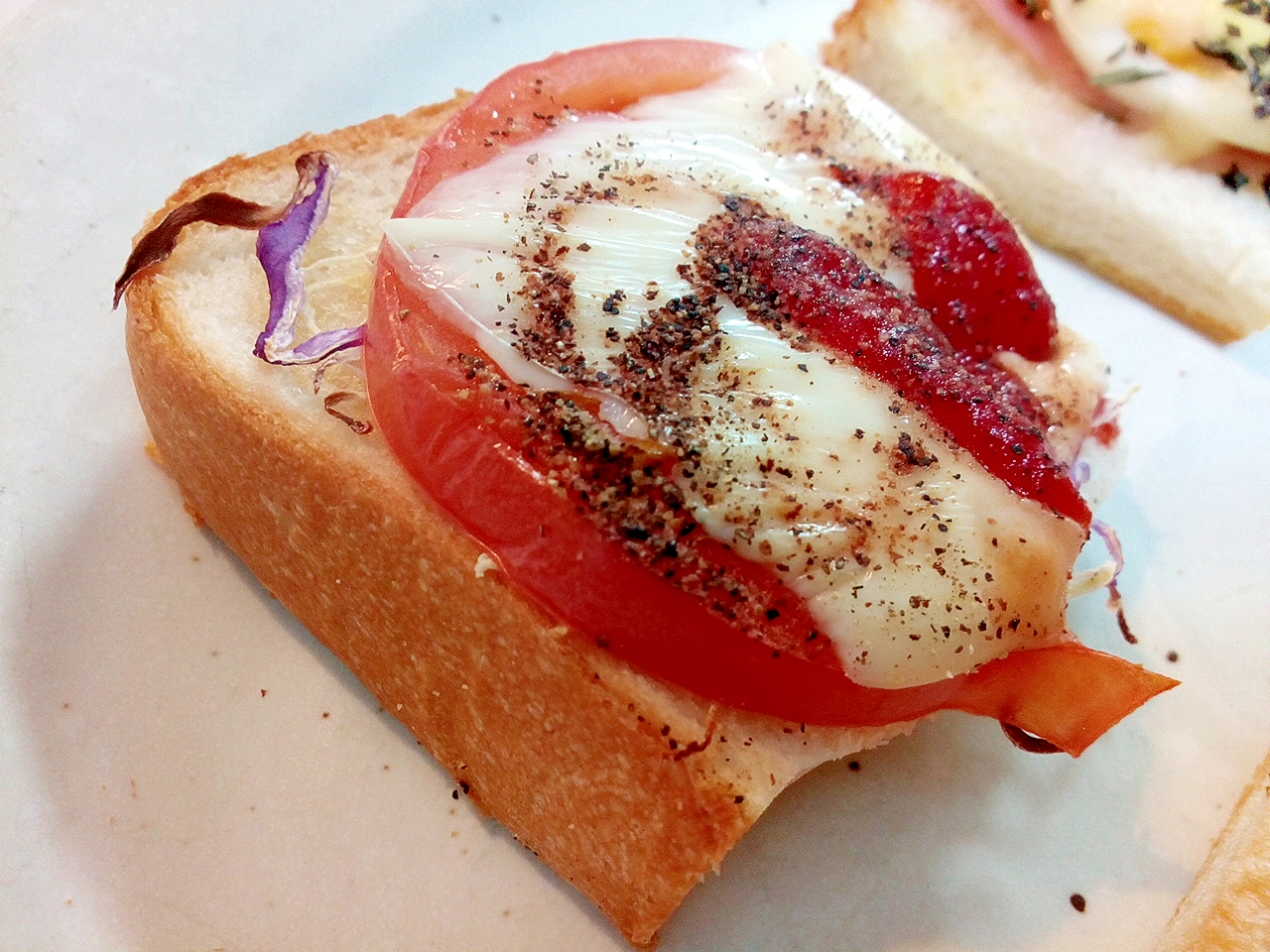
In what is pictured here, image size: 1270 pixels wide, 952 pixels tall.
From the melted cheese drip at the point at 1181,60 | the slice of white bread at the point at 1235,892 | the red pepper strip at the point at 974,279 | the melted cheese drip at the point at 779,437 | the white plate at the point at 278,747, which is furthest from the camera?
the melted cheese drip at the point at 1181,60

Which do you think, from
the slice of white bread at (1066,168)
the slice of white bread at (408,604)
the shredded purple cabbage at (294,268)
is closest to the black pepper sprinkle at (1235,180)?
the slice of white bread at (1066,168)

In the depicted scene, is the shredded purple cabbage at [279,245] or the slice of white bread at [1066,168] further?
the slice of white bread at [1066,168]

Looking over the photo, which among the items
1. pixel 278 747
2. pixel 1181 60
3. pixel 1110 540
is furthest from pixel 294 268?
pixel 1181 60

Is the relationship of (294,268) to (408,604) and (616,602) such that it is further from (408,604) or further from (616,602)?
(616,602)

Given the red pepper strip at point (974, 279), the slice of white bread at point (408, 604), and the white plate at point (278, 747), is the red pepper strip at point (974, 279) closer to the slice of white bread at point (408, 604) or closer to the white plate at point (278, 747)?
the white plate at point (278, 747)

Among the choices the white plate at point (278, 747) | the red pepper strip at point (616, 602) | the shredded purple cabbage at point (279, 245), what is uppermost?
the shredded purple cabbage at point (279, 245)

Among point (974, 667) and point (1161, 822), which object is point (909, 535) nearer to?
point (974, 667)

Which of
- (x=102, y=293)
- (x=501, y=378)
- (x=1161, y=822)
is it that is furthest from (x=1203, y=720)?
(x=102, y=293)
